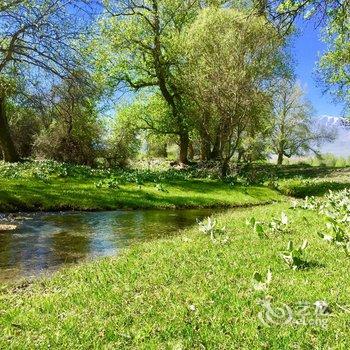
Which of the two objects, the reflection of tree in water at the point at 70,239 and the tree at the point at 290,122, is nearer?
the reflection of tree in water at the point at 70,239

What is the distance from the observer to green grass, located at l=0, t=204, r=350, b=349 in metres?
6.70

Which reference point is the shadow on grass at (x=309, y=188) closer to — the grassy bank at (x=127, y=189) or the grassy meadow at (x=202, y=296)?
the grassy bank at (x=127, y=189)

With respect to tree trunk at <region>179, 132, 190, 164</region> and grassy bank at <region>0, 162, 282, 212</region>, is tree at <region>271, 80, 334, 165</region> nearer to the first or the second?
tree trunk at <region>179, 132, 190, 164</region>

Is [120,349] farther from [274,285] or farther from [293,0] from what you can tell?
[293,0]

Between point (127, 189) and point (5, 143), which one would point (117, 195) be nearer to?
point (127, 189)

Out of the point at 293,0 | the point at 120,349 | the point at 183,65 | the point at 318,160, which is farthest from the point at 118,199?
the point at 318,160

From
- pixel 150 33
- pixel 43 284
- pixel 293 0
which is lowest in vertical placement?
pixel 43 284

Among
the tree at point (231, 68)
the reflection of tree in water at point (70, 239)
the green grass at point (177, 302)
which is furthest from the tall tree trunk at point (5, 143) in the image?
the green grass at point (177, 302)

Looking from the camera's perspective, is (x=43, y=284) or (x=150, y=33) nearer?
(x=43, y=284)

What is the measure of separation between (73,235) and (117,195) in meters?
9.48

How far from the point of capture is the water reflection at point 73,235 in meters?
12.5

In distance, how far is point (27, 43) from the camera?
2384cm

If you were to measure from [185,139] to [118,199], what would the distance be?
26385 mm

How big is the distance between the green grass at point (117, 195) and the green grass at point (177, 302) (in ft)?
37.9
